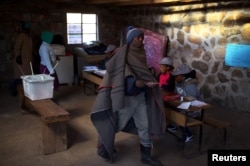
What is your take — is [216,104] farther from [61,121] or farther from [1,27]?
[1,27]

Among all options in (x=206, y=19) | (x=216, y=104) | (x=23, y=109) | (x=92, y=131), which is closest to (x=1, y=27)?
(x=23, y=109)

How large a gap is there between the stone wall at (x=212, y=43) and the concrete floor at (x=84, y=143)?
1.24 ft

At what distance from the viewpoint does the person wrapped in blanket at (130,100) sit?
256cm

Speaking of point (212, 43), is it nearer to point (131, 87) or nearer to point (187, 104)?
point (187, 104)

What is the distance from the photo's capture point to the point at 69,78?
249 inches

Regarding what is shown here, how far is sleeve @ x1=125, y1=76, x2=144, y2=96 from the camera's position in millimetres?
2541

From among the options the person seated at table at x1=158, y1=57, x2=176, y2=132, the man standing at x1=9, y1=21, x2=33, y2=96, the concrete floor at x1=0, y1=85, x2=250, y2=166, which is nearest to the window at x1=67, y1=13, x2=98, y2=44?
the man standing at x1=9, y1=21, x2=33, y2=96

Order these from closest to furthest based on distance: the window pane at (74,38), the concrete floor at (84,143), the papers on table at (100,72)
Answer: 1. the concrete floor at (84,143)
2. the papers on table at (100,72)
3. the window pane at (74,38)

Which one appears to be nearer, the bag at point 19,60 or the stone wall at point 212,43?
the stone wall at point 212,43

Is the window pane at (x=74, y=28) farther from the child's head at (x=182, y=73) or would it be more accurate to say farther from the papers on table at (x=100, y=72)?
the child's head at (x=182, y=73)

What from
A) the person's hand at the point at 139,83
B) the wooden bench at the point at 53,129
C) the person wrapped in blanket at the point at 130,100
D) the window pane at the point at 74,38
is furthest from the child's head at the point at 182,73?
the window pane at the point at 74,38

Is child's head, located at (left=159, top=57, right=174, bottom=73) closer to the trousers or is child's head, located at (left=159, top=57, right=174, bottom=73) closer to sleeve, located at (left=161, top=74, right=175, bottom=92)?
sleeve, located at (left=161, top=74, right=175, bottom=92)

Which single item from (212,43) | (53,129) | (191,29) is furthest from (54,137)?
(191,29)

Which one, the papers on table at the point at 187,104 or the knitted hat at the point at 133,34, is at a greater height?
the knitted hat at the point at 133,34
